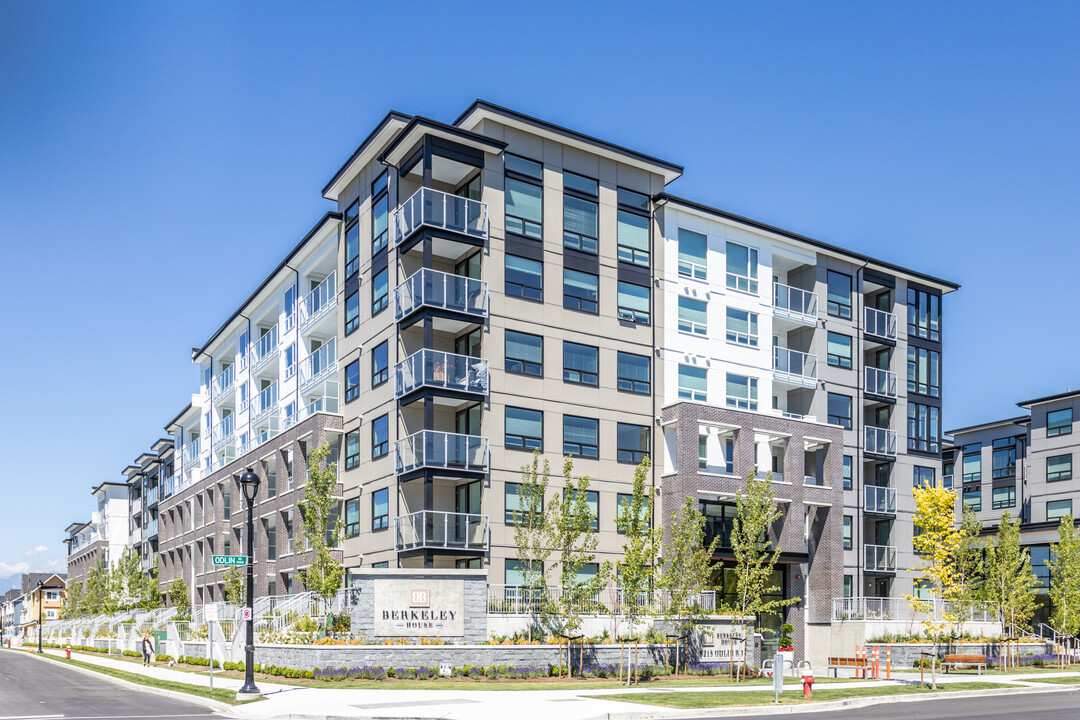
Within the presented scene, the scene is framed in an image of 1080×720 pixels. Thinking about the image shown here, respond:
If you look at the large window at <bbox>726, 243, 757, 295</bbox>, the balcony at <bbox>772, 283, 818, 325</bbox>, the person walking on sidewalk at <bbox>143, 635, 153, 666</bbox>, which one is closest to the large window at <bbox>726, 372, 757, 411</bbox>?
the balcony at <bbox>772, 283, 818, 325</bbox>

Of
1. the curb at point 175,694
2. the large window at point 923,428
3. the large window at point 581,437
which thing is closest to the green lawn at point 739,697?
the curb at point 175,694

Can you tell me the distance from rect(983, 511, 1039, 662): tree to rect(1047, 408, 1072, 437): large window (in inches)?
710


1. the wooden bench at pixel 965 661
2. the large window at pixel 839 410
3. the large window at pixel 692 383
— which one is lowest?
the wooden bench at pixel 965 661

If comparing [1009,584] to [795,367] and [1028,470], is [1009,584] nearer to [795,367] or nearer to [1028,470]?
[795,367]

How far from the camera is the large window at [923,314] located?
55.8 m

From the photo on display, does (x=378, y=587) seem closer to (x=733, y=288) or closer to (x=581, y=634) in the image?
(x=581, y=634)

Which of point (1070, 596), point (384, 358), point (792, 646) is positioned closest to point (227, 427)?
point (384, 358)

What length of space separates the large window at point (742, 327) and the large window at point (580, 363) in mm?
8058

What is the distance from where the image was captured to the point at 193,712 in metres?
25.2

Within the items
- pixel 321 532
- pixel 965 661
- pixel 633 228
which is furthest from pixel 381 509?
pixel 965 661

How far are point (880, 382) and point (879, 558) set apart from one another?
8985 mm

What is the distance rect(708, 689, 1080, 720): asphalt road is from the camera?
2452 cm

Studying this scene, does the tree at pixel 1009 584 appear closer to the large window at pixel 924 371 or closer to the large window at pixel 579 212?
the large window at pixel 924 371

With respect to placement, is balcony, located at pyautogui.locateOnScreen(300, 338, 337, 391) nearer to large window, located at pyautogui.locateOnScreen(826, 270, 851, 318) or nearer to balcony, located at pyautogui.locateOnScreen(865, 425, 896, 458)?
large window, located at pyautogui.locateOnScreen(826, 270, 851, 318)
